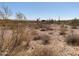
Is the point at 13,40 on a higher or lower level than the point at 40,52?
higher

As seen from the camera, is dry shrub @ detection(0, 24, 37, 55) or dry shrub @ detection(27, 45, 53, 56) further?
dry shrub @ detection(0, 24, 37, 55)

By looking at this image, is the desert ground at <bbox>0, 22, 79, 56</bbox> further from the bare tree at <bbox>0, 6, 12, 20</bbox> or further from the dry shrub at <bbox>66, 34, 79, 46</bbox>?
the bare tree at <bbox>0, 6, 12, 20</bbox>

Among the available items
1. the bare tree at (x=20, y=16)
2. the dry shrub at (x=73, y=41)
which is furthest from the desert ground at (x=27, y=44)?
the bare tree at (x=20, y=16)

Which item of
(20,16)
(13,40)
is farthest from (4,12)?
(13,40)

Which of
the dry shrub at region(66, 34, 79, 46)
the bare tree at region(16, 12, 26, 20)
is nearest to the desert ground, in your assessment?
the dry shrub at region(66, 34, 79, 46)

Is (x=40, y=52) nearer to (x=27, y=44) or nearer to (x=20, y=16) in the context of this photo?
(x=27, y=44)

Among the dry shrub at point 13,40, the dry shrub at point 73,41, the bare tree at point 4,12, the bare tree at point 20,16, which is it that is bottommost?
the dry shrub at point 73,41

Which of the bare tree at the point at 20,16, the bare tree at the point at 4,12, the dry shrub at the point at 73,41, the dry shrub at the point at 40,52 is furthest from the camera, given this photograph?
the dry shrub at the point at 73,41

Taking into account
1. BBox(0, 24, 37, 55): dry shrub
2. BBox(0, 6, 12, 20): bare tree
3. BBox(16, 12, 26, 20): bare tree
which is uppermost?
BBox(0, 6, 12, 20): bare tree

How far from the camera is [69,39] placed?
26.0 feet

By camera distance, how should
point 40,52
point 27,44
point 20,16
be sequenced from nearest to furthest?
point 40,52, point 20,16, point 27,44

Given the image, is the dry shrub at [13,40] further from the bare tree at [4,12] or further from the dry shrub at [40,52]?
the bare tree at [4,12]

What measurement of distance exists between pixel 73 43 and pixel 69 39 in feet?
0.78

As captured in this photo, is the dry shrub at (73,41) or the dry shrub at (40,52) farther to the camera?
the dry shrub at (73,41)
